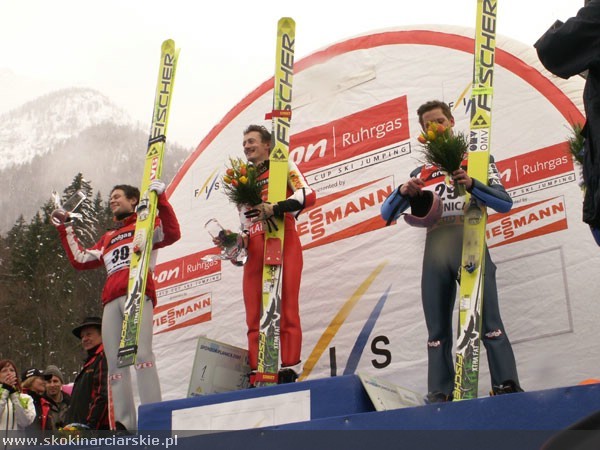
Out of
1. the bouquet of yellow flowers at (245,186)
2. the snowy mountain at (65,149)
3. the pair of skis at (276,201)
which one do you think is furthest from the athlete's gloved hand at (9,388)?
the snowy mountain at (65,149)

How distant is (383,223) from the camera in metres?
5.96

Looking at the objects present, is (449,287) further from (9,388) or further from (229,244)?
(9,388)

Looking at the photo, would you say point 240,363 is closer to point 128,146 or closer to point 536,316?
point 536,316

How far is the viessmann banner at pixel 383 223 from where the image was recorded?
509 centimetres

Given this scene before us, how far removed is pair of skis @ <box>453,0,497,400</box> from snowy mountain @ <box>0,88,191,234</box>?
214ft

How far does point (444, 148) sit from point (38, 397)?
10.7ft

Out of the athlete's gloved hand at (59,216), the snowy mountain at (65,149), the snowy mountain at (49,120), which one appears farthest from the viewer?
the snowy mountain at (49,120)

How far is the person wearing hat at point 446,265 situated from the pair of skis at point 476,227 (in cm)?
10

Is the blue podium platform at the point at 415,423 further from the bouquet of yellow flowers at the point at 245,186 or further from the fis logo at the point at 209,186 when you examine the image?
the fis logo at the point at 209,186

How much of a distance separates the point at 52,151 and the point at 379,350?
10669 centimetres

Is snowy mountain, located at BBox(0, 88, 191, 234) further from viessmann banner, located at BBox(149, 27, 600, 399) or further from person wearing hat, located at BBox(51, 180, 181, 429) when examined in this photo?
person wearing hat, located at BBox(51, 180, 181, 429)

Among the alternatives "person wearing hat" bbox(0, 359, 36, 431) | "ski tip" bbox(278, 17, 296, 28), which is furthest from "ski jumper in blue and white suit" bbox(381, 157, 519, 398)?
"person wearing hat" bbox(0, 359, 36, 431)

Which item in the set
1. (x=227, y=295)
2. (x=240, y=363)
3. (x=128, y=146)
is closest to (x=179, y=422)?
(x=240, y=363)

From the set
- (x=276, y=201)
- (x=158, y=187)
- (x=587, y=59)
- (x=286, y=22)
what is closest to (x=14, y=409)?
(x=158, y=187)
